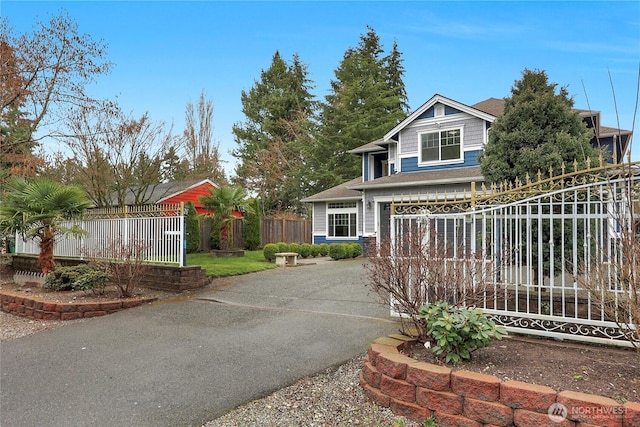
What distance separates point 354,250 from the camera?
17.4 metres

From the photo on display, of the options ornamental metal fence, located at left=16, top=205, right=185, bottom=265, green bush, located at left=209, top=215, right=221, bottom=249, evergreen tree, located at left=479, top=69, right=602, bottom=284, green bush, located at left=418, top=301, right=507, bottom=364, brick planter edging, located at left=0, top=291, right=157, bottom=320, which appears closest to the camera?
green bush, located at left=418, top=301, right=507, bottom=364

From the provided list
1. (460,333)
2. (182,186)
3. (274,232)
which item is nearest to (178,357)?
(460,333)

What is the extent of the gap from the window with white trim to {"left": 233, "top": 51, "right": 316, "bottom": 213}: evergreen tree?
10.0m

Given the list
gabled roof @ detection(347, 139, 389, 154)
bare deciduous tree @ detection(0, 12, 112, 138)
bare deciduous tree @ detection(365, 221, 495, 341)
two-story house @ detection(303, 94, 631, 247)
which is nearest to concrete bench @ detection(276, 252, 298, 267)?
two-story house @ detection(303, 94, 631, 247)

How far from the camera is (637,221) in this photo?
3498 mm

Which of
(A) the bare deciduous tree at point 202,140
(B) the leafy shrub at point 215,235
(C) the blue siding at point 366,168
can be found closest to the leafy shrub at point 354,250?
(C) the blue siding at point 366,168

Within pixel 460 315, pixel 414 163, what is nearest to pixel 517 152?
pixel 460 315

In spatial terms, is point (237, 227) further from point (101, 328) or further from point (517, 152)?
point (517, 152)

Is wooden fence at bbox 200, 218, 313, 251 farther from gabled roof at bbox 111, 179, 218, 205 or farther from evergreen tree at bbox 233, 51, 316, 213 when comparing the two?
evergreen tree at bbox 233, 51, 316, 213

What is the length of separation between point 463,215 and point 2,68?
1519cm

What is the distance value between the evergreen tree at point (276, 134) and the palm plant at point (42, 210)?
2090 cm

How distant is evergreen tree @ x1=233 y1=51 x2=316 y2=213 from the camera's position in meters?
32.4

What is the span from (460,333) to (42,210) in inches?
387

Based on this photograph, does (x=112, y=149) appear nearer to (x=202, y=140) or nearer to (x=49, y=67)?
(x=49, y=67)
